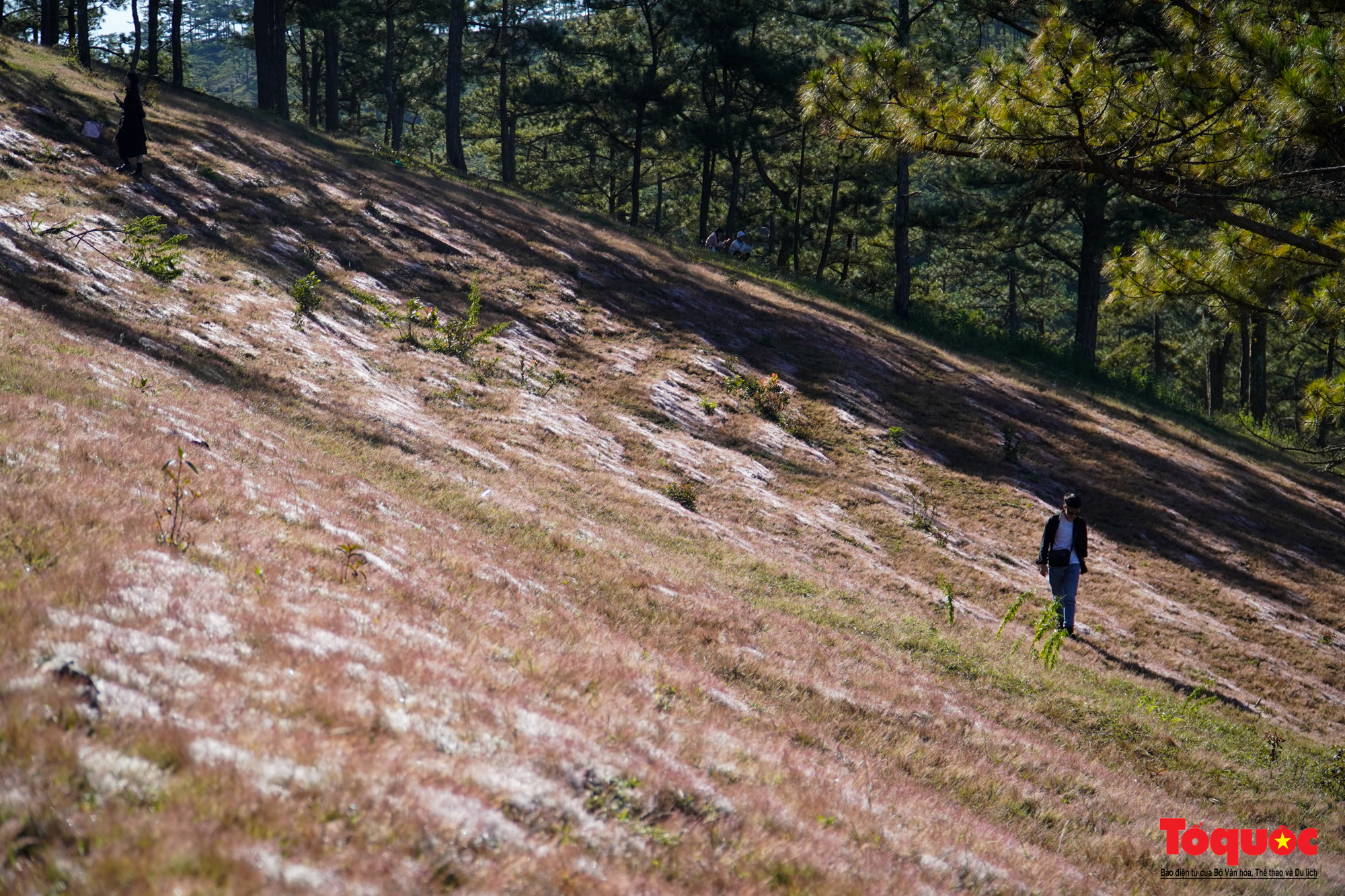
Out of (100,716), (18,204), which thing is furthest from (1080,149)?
(18,204)

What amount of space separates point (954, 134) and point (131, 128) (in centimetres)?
1782

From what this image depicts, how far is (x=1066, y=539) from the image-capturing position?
11.8 m

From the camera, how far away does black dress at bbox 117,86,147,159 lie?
17.5 m

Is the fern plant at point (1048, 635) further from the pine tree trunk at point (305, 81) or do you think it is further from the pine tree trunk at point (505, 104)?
the pine tree trunk at point (305, 81)

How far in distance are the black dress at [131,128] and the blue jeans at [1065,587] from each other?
67.7 ft

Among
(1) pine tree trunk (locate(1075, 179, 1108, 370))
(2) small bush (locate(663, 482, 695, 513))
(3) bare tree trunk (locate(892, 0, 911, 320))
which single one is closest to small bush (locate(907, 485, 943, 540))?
(2) small bush (locate(663, 482, 695, 513))

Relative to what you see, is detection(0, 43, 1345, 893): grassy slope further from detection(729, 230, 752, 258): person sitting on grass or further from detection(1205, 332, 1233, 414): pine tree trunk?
detection(1205, 332, 1233, 414): pine tree trunk

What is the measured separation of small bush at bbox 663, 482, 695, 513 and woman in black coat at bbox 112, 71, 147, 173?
1470cm

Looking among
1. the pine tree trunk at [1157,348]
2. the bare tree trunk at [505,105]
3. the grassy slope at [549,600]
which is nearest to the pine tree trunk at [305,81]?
the bare tree trunk at [505,105]

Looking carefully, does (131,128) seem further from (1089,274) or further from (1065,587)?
(1089,274)

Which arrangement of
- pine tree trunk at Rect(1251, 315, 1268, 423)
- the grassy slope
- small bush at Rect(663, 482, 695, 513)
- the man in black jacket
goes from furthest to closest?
pine tree trunk at Rect(1251, 315, 1268, 423) → small bush at Rect(663, 482, 695, 513) → the man in black jacket → the grassy slope


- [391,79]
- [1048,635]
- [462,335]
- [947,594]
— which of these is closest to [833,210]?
[391,79]

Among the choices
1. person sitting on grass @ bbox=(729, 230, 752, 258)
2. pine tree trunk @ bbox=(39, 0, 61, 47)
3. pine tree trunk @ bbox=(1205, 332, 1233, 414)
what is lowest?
pine tree trunk @ bbox=(1205, 332, 1233, 414)

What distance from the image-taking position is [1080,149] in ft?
→ 34.7
